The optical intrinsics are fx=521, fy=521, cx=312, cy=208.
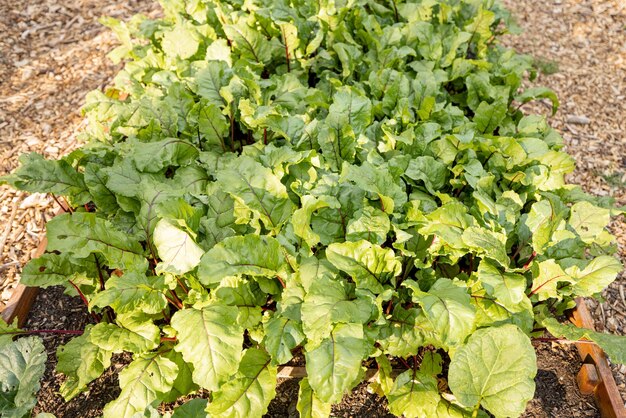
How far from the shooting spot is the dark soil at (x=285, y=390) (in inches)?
99.1

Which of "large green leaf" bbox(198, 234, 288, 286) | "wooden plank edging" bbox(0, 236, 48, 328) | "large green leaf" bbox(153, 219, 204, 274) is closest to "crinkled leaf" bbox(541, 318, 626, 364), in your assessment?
"large green leaf" bbox(198, 234, 288, 286)

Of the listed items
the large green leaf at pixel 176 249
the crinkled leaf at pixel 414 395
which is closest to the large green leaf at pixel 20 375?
the large green leaf at pixel 176 249

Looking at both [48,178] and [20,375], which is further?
[48,178]

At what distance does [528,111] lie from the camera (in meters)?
4.76

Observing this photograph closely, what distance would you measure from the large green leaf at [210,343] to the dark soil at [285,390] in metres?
0.61

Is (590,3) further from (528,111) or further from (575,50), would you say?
(528,111)

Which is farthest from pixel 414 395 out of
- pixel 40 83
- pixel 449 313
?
pixel 40 83

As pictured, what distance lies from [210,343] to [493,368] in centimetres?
119

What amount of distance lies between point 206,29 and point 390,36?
51.4 inches

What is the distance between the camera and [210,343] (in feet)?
6.81

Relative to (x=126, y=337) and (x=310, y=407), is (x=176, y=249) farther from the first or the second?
(x=310, y=407)

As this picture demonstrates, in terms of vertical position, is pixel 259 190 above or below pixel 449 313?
above

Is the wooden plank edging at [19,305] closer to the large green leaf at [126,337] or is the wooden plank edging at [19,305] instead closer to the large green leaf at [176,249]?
the large green leaf at [126,337]

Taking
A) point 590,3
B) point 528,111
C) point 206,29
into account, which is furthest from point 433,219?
point 590,3
